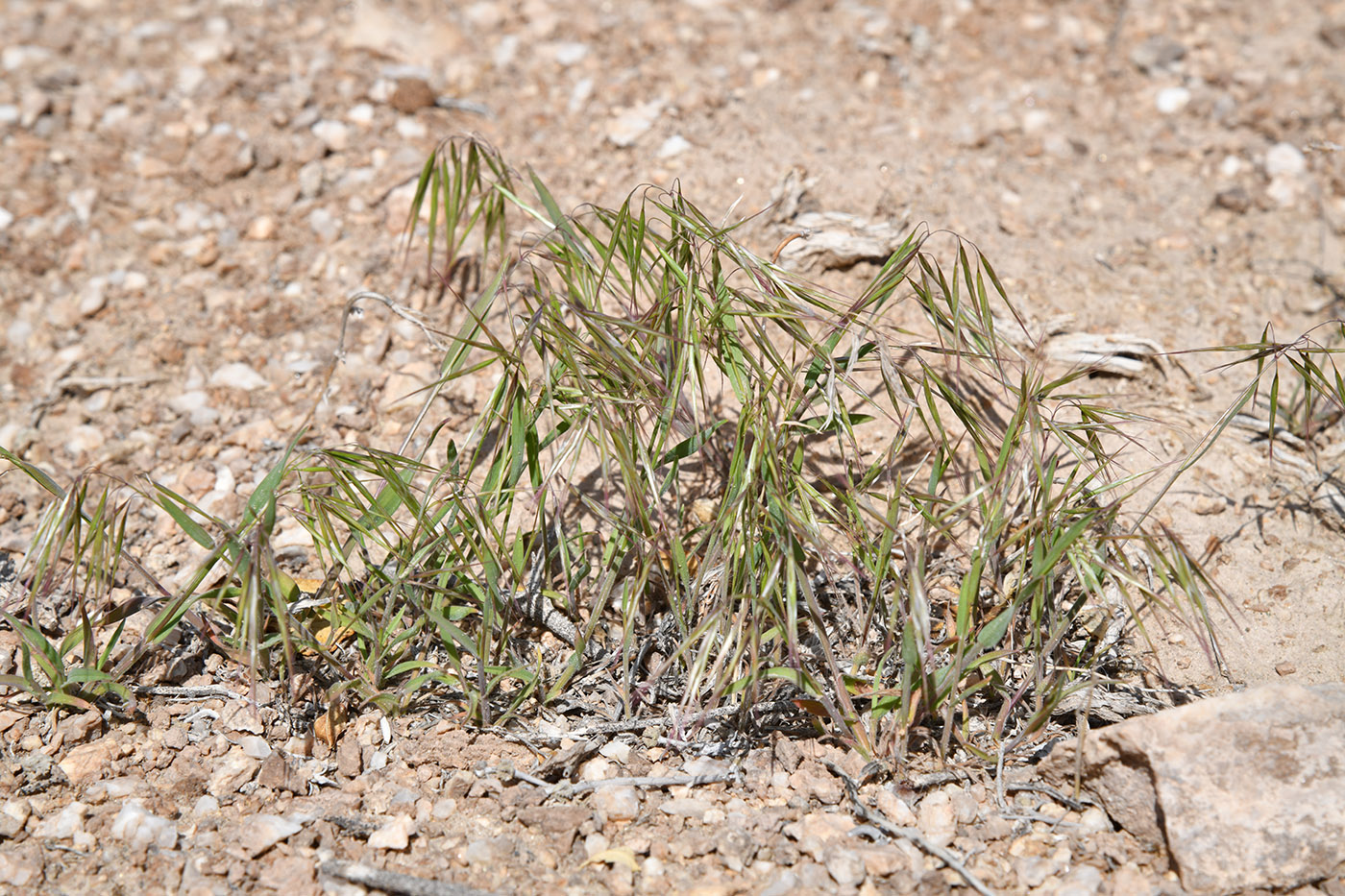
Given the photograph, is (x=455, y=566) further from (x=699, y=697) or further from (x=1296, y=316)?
(x=1296, y=316)

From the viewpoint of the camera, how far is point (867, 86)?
2.96 meters

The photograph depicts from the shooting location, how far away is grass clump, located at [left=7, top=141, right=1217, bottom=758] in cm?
174

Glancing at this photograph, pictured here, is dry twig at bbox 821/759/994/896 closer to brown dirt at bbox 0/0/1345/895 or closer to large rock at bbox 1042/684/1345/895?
brown dirt at bbox 0/0/1345/895

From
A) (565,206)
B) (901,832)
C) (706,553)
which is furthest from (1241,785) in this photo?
(565,206)

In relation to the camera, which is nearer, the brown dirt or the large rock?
the large rock

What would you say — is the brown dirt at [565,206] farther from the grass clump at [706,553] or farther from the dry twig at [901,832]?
the grass clump at [706,553]

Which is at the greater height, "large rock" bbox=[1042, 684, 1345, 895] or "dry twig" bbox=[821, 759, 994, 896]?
"large rock" bbox=[1042, 684, 1345, 895]

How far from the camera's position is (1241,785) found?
1.59m

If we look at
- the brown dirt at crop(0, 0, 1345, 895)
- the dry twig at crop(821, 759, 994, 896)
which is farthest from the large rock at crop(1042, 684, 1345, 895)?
the dry twig at crop(821, 759, 994, 896)

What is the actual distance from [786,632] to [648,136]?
170 centimetres

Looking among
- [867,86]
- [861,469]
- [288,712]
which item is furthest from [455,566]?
[867,86]

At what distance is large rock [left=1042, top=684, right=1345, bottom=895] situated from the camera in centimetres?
156

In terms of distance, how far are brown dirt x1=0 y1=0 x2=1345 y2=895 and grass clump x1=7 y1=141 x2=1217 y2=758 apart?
148 mm

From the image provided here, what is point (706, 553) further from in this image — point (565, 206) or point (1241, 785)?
point (565, 206)
